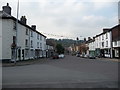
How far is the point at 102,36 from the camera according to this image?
65.4 metres

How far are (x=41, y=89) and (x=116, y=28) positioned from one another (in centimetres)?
4671

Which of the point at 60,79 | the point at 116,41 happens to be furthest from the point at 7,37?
the point at 116,41

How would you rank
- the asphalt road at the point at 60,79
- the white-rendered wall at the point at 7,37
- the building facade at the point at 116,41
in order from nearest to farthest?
the asphalt road at the point at 60,79 < the white-rendered wall at the point at 7,37 < the building facade at the point at 116,41

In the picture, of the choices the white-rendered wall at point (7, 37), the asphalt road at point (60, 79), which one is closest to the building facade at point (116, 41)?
the white-rendered wall at point (7, 37)

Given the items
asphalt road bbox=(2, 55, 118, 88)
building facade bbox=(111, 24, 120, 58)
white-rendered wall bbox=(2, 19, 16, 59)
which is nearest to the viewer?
asphalt road bbox=(2, 55, 118, 88)

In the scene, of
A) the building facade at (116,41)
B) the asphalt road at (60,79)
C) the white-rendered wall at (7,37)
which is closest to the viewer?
the asphalt road at (60,79)

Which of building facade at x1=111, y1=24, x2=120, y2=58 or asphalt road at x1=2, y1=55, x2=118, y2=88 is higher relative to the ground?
building facade at x1=111, y1=24, x2=120, y2=58

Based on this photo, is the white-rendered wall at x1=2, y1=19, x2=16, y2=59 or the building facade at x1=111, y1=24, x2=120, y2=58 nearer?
the white-rendered wall at x1=2, y1=19, x2=16, y2=59

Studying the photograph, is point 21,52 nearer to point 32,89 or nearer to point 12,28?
point 12,28

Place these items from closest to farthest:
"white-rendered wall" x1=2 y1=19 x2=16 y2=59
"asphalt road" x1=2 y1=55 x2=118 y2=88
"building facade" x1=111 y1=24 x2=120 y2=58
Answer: "asphalt road" x1=2 y1=55 x2=118 y2=88
"white-rendered wall" x1=2 y1=19 x2=16 y2=59
"building facade" x1=111 y1=24 x2=120 y2=58

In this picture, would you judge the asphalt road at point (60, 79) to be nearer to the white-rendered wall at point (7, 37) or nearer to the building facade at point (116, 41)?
the white-rendered wall at point (7, 37)

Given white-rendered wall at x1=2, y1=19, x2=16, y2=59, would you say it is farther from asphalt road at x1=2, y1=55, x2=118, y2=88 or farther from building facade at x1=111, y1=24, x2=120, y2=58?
building facade at x1=111, y1=24, x2=120, y2=58

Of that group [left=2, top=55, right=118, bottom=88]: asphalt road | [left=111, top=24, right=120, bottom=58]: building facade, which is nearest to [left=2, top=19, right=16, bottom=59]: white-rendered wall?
[left=2, top=55, right=118, bottom=88]: asphalt road

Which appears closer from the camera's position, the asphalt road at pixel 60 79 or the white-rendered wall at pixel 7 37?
the asphalt road at pixel 60 79
